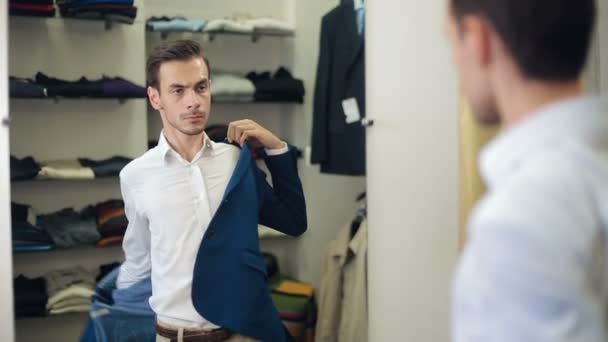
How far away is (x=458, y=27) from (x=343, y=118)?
1604 mm

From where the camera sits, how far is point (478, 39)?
69 centimetres

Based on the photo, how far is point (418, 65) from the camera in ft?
6.73

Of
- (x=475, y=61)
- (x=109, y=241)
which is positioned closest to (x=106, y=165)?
(x=109, y=241)

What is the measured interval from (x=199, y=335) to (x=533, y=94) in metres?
1.12

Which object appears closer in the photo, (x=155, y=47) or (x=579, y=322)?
(x=579, y=322)

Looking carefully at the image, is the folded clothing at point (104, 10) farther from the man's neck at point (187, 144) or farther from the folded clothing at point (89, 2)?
the man's neck at point (187, 144)

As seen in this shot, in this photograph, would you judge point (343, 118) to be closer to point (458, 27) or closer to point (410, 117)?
point (410, 117)

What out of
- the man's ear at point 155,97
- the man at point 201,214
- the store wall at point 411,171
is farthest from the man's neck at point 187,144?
the store wall at point 411,171

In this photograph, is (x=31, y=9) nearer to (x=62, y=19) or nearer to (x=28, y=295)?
(x=62, y=19)

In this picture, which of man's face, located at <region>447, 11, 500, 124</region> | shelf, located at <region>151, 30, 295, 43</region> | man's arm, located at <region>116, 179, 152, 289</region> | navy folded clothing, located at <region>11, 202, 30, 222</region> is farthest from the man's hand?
man's face, located at <region>447, 11, 500, 124</region>

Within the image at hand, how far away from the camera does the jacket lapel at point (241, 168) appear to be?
163 cm

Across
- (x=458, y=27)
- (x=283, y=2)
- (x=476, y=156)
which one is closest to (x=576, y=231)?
(x=458, y=27)

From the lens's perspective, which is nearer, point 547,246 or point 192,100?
point 547,246

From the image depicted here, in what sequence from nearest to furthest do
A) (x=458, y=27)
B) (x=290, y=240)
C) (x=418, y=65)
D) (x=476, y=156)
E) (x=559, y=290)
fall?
(x=559, y=290)
(x=458, y=27)
(x=476, y=156)
(x=418, y=65)
(x=290, y=240)
